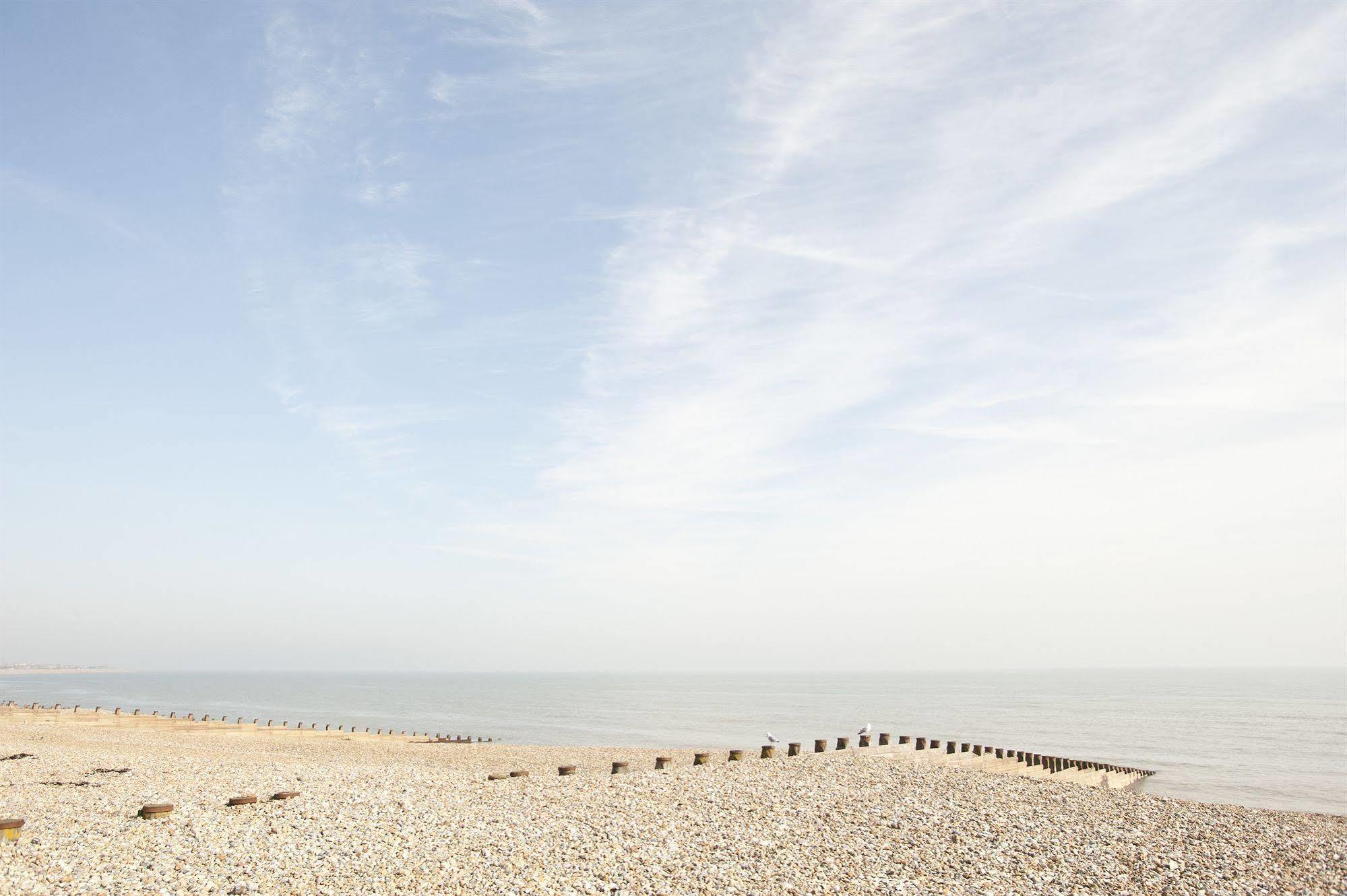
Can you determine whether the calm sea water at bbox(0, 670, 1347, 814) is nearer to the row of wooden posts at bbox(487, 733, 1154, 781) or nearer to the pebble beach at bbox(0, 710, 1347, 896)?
the row of wooden posts at bbox(487, 733, 1154, 781)

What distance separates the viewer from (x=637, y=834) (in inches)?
644

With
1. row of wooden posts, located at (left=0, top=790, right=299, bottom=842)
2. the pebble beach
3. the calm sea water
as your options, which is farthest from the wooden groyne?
row of wooden posts, located at (left=0, top=790, right=299, bottom=842)

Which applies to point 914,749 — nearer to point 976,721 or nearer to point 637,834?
point 637,834

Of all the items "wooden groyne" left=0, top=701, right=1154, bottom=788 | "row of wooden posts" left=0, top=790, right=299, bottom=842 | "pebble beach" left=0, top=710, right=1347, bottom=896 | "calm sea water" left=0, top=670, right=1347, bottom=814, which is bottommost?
"calm sea water" left=0, top=670, right=1347, bottom=814

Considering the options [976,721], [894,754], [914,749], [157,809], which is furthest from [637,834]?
[976,721]

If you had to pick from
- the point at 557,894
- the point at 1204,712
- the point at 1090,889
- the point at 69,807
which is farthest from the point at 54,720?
the point at 1204,712

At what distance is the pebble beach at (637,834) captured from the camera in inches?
533

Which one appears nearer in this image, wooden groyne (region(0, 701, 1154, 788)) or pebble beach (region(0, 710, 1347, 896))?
pebble beach (region(0, 710, 1347, 896))

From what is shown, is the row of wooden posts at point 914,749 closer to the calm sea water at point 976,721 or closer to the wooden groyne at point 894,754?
the wooden groyne at point 894,754

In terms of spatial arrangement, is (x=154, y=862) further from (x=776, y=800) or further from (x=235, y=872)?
(x=776, y=800)

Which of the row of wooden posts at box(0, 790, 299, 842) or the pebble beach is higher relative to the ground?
the row of wooden posts at box(0, 790, 299, 842)

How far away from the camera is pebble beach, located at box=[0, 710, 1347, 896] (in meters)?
13.5

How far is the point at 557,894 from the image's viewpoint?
12.6 m

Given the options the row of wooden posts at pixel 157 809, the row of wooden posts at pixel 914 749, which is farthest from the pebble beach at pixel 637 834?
the row of wooden posts at pixel 914 749
